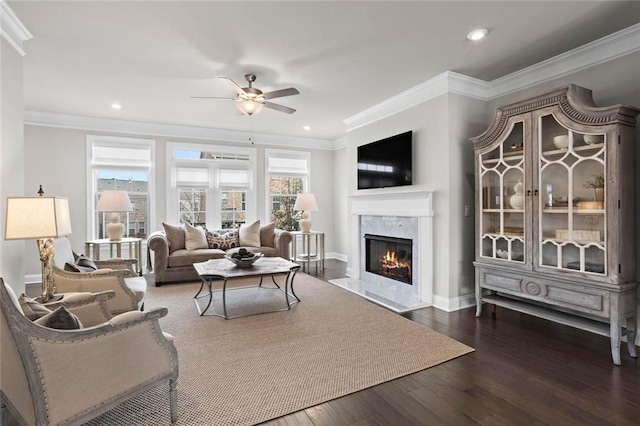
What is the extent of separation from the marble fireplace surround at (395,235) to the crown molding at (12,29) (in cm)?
412

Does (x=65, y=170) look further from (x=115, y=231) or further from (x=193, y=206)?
(x=193, y=206)

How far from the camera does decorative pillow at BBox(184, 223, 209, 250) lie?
18.2 ft

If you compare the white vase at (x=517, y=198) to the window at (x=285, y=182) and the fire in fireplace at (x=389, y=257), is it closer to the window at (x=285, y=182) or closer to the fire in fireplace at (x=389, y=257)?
the fire in fireplace at (x=389, y=257)

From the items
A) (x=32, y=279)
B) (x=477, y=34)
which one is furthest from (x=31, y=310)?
(x=32, y=279)

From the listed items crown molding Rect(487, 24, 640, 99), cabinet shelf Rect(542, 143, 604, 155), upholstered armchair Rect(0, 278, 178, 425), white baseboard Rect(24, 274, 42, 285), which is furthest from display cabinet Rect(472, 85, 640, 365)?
white baseboard Rect(24, 274, 42, 285)

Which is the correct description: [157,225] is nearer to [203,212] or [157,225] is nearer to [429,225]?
[203,212]

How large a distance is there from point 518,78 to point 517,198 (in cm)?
152

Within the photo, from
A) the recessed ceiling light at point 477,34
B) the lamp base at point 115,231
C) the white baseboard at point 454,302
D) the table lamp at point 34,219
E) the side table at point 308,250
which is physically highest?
the recessed ceiling light at point 477,34

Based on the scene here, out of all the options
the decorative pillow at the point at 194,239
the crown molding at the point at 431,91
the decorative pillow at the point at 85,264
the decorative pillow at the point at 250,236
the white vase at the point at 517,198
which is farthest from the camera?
the decorative pillow at the point at 250,236

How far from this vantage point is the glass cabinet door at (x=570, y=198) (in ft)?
8.95

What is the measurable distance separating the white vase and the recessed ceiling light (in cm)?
143

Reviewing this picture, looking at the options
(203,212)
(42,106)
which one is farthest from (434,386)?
(42,106)

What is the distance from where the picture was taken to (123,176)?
5930 mm

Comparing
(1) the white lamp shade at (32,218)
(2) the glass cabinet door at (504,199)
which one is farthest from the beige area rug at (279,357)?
(1) the white lamp shade at (32,218)
